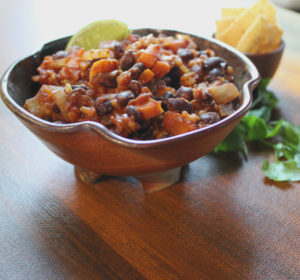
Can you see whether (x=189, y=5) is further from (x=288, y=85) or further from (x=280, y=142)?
(x=280, y=142)

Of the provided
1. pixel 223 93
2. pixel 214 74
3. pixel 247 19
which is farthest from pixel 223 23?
pixel 223 93

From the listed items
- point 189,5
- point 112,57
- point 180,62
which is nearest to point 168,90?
point 180,62

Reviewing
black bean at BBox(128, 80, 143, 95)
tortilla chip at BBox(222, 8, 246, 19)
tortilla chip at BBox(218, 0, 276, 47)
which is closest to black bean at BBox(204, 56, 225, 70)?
black bean at BBox(128, 80, 143, 95)

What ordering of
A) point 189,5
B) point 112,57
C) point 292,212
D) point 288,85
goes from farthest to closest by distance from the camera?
point 189,5 < point 288,85 < point 112,57 < point 292,212

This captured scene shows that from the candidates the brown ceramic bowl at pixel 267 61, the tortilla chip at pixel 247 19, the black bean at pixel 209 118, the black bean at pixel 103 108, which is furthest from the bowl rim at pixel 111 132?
the tortilla chip at pixel 247 19

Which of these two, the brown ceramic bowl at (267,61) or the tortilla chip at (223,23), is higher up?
the tortilla chip at (223,23)

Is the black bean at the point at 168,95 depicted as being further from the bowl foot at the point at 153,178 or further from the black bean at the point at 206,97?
the bowl foot at the point at 153,178

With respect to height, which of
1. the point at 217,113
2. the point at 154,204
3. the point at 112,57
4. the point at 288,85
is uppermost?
the point at 112,57
